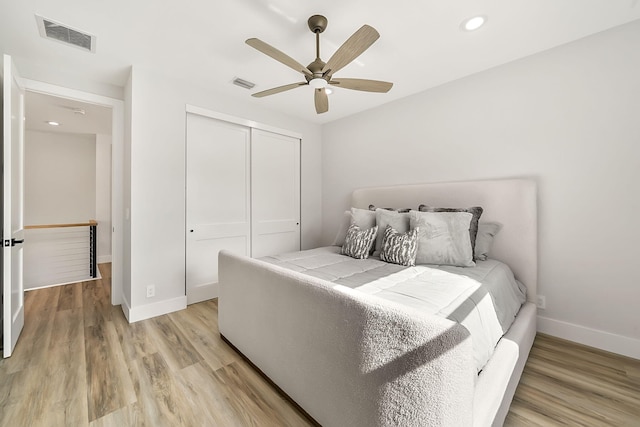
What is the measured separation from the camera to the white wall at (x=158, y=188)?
8.09ft

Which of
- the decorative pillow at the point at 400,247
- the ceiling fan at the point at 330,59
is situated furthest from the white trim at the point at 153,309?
the ceiling fan at the point at 330,59

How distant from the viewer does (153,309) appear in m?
2.55

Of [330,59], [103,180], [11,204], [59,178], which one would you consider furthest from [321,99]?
[59,178]

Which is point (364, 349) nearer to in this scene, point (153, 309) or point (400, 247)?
point (400, 247)

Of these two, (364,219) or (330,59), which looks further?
(364,219)

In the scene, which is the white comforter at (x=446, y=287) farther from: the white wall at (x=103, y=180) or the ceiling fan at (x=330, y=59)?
the white wall at (x=103, y=180)

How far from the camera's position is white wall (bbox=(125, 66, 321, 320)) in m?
2.46

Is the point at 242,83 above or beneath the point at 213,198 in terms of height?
above

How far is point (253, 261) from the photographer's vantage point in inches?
69.0

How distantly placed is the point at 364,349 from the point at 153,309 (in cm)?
246

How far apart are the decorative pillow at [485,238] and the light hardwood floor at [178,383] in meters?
0.81

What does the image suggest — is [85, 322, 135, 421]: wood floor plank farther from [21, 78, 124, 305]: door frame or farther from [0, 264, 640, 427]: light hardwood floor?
[21, 78, 124, 305]: door frame

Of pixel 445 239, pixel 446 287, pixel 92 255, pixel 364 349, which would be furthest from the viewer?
pixel 92 255

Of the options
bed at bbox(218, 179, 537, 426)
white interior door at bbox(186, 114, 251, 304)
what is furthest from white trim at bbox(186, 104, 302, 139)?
bed at bbox(218, 179, 537, 426)
